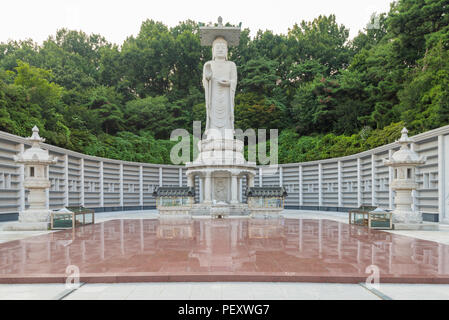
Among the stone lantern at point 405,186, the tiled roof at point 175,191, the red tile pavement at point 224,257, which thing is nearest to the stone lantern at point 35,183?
the red tile pavement at point 224,257

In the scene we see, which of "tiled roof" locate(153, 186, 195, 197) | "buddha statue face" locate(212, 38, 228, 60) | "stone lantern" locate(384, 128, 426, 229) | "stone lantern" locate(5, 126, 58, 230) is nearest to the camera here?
"stone lantern" locate(384, 128, 426, 229)

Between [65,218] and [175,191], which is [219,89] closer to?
[175,191]

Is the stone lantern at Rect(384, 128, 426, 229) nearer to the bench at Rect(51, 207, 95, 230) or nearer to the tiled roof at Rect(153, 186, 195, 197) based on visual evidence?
the tiled roof at Rect(153, 186, 195, 197)

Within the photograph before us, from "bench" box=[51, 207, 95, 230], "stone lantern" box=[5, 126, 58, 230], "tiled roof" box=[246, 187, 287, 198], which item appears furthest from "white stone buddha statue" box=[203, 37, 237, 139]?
"bench" box=[51, 207, 95, 230]

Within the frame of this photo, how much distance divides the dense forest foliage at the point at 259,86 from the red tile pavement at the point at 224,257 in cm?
1198

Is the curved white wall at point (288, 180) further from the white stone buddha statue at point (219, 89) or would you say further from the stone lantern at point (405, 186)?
the white stone buddha statue at point (219, 89)

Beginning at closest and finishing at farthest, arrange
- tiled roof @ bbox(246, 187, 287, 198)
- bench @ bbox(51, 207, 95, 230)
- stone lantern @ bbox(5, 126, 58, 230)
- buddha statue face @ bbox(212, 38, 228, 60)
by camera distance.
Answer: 1. bench @ bbox(51, 207, 95, 230)
2. stone lantern @ bbox(5, 126, 58, 230)
3. tiled roof @ bbox(246, 187, 287, 198)
4. buddha statue face @ bbox(212, 38, 228, 60)

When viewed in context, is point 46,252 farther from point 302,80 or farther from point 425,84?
point 302,80

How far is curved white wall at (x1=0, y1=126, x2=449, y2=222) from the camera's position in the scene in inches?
470

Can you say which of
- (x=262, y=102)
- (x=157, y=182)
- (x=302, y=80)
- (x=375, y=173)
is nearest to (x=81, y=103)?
(x=157, y=182)

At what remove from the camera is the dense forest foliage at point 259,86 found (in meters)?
20.2

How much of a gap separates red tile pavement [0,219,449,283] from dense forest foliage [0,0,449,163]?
11979 millimetres
